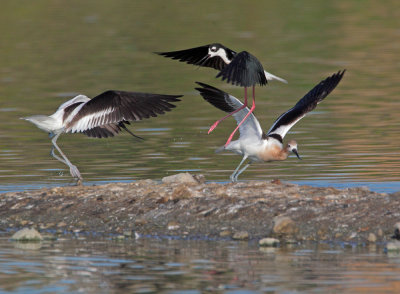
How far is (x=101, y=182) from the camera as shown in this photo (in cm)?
1475

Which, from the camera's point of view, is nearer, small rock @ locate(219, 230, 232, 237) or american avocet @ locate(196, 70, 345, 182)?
small rock @ locate(219, 230, 232, 237)

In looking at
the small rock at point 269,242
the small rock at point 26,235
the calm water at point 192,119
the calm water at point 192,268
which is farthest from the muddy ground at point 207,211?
the small rock at point 26,235

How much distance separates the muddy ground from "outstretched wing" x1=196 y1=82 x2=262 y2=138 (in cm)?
126

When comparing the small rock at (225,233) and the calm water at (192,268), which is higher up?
the small rock at (225,233)

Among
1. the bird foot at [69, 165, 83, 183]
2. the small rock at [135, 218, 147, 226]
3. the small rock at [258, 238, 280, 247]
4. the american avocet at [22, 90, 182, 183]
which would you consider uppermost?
the american avocet at [22, 90, 182, 183]

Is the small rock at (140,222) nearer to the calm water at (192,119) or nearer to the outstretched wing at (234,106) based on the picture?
the calm water at (192,119)

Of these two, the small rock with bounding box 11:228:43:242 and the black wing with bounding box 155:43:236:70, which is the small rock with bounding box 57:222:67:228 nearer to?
the small rock with bounding box 11:228:43:242

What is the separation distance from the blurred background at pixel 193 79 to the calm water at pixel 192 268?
3758 mm

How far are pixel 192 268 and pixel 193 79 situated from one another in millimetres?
18558

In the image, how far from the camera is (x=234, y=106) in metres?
14.2

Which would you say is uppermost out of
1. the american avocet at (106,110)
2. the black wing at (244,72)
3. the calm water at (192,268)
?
the black wing at (244,72)

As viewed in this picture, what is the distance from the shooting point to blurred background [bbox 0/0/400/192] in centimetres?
1602

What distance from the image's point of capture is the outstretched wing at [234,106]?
1402 cm

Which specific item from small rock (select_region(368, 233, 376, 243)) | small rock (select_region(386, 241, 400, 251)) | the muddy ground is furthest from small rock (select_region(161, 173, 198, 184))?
small rock (select_region(386, 241, 400, 251))
